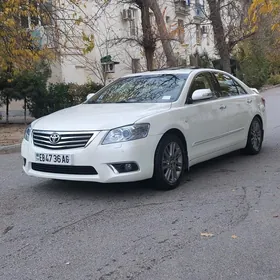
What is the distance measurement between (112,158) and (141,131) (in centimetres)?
47

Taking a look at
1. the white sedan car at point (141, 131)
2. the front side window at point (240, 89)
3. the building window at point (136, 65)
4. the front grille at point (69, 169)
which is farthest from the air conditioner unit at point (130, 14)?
the front grille at point (69, 169)

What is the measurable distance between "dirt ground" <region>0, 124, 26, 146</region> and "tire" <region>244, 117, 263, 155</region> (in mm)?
6045

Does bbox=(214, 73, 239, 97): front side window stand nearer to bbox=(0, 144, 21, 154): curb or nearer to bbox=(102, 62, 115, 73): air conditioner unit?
bbox=(0, 144, 21, 154): curb

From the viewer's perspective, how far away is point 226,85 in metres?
7.64

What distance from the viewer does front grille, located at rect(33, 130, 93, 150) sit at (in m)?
5.39

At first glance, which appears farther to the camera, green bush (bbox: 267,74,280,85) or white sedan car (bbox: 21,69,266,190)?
green bush (bbox: 267,74,280,85)

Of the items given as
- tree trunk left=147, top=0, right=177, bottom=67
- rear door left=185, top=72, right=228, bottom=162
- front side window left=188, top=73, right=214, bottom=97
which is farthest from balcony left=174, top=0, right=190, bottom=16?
rear door left=185, top=72, right=228, bottom=162

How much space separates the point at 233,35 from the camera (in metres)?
22.0

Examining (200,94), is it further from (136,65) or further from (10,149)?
(136,65)

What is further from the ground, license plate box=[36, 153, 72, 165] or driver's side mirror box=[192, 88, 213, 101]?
driver's side mirror box=[192, 88, 213, 101]

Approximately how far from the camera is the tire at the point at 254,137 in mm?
8023

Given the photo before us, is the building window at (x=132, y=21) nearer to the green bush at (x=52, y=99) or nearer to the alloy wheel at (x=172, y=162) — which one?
the green bush at (x=52, y=99)

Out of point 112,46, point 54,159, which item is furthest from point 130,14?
point 54,159

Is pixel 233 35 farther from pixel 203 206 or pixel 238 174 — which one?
pixel 203 206
